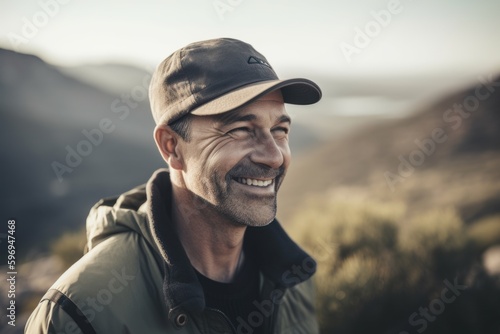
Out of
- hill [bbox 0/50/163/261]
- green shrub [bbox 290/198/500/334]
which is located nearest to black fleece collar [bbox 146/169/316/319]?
green shrub [bbox 290/198/500/334]

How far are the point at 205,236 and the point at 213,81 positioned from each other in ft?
2.42

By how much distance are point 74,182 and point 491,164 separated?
959 cm

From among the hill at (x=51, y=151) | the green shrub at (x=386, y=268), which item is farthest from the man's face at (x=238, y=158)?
the hill at (x=51, y=151)

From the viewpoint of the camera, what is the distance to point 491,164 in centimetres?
1088

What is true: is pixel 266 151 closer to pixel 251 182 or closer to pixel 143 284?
pixel 251 182

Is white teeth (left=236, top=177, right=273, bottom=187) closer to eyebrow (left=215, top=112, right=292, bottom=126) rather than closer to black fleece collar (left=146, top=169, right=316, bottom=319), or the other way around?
eyebrow (left=215, top=112, right=292, bottom=126)

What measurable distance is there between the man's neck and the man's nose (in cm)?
34

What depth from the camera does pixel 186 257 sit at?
6.89 ft

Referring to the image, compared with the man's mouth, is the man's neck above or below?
below

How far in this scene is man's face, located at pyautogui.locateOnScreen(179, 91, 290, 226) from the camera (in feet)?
6.86

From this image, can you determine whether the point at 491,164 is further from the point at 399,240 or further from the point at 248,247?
the point at 248,247

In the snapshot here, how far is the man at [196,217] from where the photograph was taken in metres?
1.90

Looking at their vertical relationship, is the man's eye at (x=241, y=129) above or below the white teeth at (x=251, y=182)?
above

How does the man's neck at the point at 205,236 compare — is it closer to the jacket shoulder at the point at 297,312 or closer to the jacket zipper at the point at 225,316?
the jacket zipper at the point at 225,316
